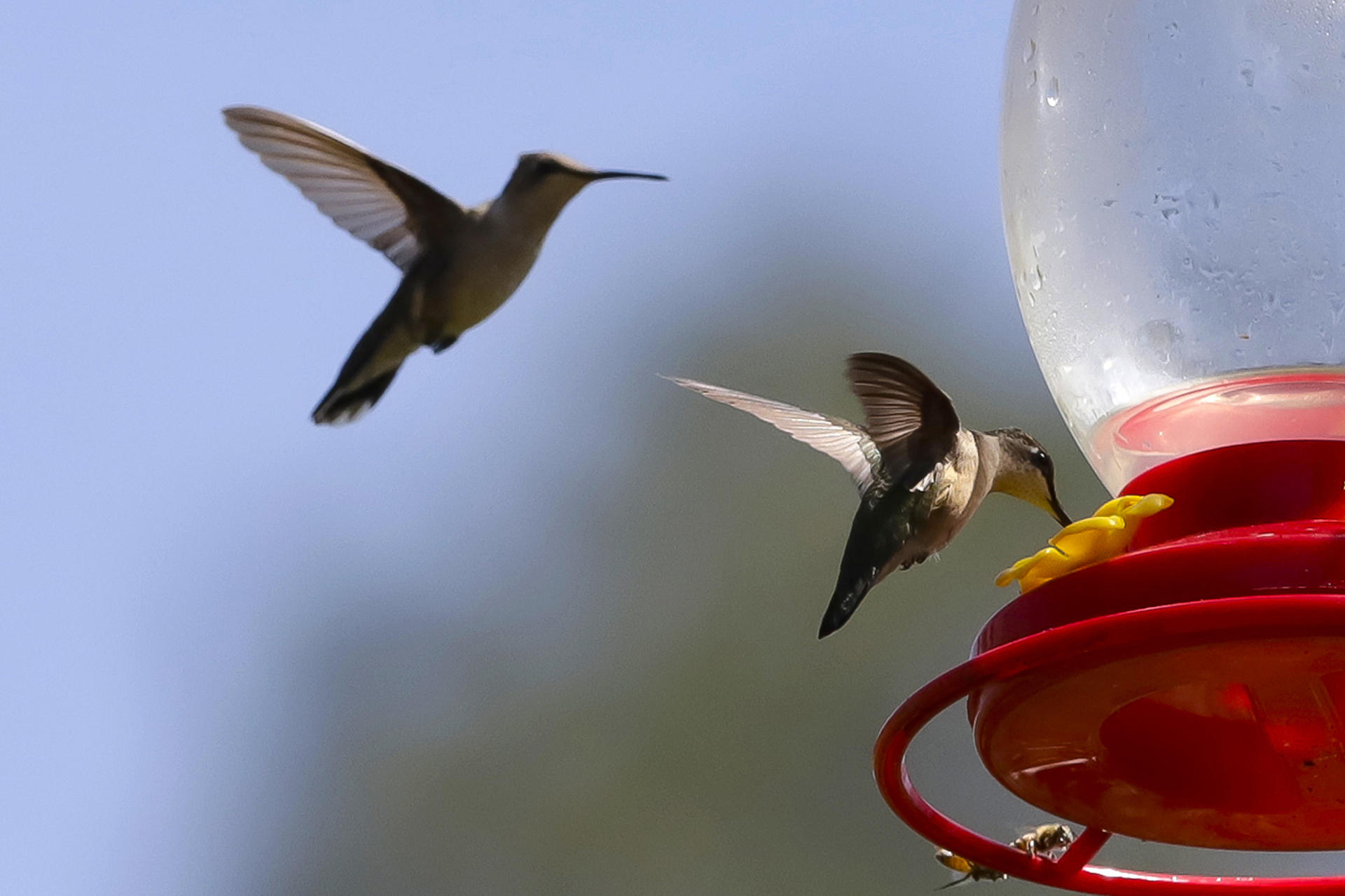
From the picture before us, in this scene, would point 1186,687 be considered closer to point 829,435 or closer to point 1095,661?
point 1095,661

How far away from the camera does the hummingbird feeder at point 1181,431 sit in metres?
2.16

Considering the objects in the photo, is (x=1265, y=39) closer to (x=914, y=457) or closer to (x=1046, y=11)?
(x=1046, y=11)

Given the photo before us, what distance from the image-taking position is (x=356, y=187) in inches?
161

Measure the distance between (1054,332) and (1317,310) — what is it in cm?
47

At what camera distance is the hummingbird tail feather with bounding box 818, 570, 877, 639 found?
394cm

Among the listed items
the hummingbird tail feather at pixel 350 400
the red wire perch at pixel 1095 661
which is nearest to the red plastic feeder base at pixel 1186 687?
the red wire perch at pixel 1095 661

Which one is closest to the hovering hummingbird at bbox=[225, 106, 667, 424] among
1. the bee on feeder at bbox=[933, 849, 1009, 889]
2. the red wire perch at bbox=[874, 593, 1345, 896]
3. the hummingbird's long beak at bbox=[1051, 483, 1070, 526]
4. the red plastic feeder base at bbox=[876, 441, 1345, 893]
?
the hummingbird's long beak at bbox=[1051, 483, 1070, 526]

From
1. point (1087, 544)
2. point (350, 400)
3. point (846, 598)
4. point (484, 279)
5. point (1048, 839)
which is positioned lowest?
point (1048, 839)

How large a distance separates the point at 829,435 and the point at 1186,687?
68.2 inches

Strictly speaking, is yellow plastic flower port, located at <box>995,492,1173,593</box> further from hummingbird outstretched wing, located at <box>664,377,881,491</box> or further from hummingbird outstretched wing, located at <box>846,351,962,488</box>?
hummingbird outstretched wing, located at <box>664,377,881,491</box>

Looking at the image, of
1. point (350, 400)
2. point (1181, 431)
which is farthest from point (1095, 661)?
point (350, 400)

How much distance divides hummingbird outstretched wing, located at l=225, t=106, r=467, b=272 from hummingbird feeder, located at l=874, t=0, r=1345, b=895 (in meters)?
1.47

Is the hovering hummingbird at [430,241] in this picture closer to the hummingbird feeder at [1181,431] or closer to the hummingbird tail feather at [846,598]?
the hummingbird tail feather at [846,598]

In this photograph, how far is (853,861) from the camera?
10.6 metres
